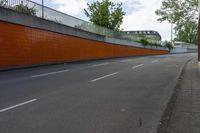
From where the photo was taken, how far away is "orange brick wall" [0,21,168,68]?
856 inches

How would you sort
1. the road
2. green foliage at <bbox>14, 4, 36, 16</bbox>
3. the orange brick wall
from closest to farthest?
the road
the orange brick wall
green foliage at <bbox>14, 4, 36, 16</bbox>

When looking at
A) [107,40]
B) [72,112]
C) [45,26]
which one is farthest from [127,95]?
[107,40]

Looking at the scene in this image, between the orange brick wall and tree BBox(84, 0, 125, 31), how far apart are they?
14590mm

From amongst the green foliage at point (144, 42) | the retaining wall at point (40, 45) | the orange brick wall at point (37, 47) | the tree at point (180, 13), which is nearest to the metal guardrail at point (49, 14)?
the retaining wall at point (40, 45)

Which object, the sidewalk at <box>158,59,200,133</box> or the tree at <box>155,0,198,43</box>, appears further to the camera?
the tree at <box>155,0,198,43</box>

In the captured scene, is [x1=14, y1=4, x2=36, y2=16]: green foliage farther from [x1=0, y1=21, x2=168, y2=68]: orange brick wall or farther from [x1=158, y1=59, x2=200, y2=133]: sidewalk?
[x1=158, y1=59, x2=200, y2=133]: sidewalk

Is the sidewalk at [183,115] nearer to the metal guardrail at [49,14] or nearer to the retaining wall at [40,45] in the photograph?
the retaining wall at [40,45]

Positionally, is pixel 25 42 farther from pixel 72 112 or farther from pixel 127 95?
pixel 72 112

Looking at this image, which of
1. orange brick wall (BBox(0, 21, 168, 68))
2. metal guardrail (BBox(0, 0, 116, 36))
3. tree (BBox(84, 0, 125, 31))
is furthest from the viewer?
tree (BBox(84, 0, 125, 31))

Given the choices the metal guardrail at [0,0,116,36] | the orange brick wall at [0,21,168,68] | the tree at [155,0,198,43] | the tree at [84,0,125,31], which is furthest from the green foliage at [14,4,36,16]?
the tree at [84,0,125,31]

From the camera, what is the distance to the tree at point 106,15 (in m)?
54.5

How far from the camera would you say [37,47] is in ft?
85.1

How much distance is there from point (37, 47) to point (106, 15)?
30.2 metres

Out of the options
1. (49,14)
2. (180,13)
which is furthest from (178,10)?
(49,14)
